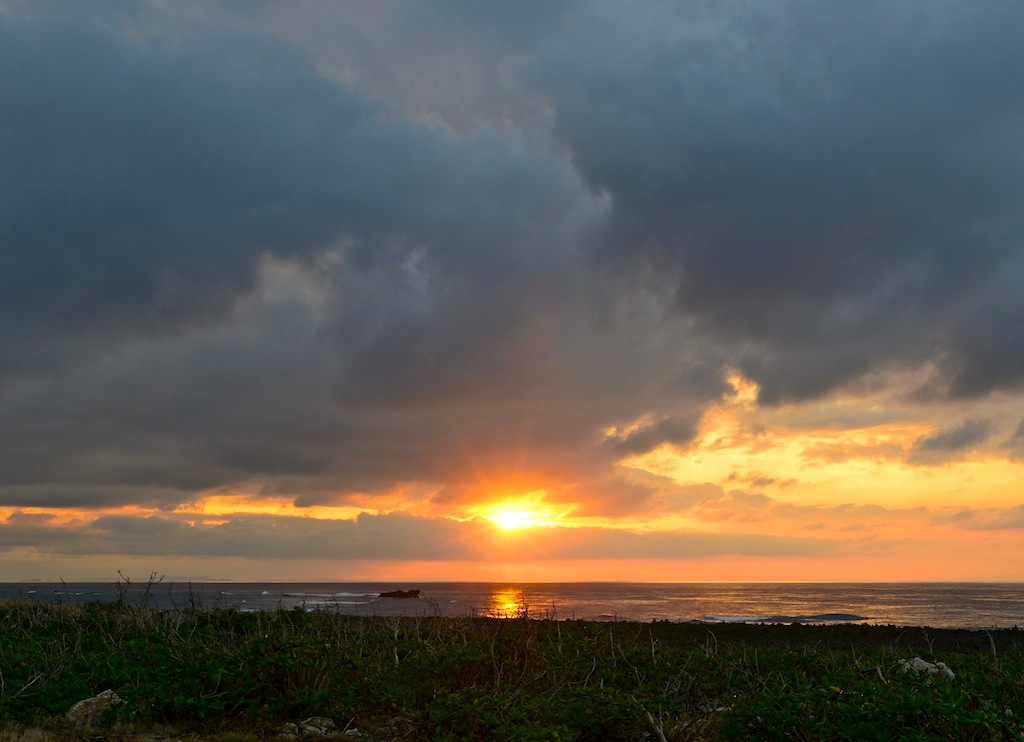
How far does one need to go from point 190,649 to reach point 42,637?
7078 millimetres

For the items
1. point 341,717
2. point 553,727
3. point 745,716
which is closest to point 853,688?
point 745,716

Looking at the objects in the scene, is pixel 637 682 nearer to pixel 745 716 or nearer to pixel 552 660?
pixel 552 660

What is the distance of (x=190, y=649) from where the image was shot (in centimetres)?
1268

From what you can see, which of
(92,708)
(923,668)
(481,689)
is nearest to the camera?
(481,689)

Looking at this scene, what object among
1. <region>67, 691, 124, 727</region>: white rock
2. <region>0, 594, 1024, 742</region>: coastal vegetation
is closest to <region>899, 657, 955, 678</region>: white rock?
<region>0, 594, 1024, 742</region>: coastal vegetation

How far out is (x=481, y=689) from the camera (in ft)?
32.6

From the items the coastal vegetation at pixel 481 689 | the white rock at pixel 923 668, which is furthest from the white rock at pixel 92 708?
the white rock at pixel 923 668

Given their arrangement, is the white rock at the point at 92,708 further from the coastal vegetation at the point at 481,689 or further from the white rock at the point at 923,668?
the white rock at the point at 923,668

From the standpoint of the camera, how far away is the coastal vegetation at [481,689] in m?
7.83

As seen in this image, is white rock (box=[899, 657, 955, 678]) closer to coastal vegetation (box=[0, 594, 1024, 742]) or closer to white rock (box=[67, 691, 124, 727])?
coastal vegetation (box=[0, 594, 1024, 742])

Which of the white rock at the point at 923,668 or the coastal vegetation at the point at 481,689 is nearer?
the coastal vegetation at the point at 481,689

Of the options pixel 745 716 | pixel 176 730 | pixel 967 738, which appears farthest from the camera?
pixel 176 730

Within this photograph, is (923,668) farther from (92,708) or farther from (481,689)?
(92,708)

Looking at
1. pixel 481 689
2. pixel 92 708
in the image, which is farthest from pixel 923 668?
pixel 92 708
